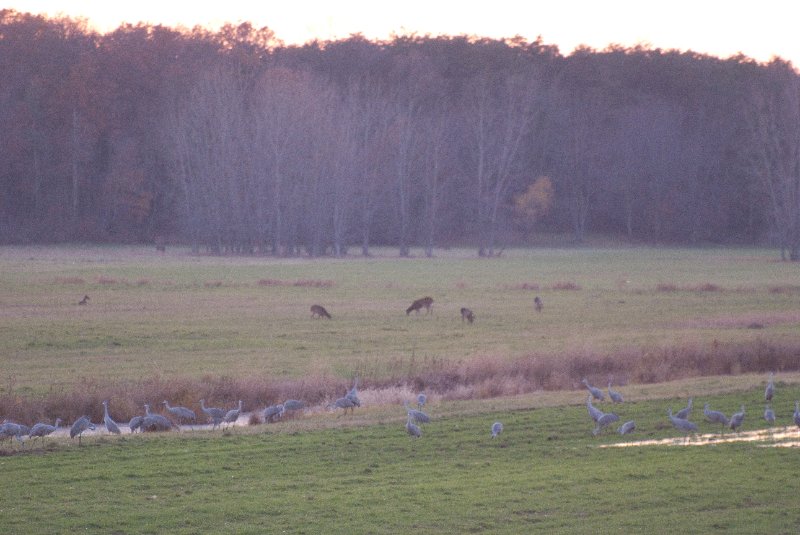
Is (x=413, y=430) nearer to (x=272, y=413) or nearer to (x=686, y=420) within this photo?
(x=272, y=413)

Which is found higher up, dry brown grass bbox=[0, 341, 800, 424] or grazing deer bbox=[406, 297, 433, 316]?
grazing deer bbox=[406, 297, 433, 316]

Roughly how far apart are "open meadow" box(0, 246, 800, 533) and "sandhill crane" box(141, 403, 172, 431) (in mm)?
784

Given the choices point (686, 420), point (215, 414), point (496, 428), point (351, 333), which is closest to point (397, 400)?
point (215, 414)

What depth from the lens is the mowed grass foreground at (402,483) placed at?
11.9 m

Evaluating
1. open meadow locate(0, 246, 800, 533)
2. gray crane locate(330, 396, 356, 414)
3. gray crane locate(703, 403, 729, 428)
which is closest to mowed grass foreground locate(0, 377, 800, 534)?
open meadow locate(0, 246, 800, 533)

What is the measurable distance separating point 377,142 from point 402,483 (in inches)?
3421

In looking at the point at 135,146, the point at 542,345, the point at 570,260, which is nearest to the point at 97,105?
the point at 135,146

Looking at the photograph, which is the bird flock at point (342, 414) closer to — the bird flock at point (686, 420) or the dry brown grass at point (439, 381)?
the bird flock at point (686, 420)

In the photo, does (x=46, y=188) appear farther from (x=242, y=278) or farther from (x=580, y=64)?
(x=580, y=64)

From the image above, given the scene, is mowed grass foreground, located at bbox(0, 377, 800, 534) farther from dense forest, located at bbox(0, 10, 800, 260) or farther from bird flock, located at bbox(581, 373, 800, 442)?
dense forest, located at bbox(0, 10, 800, 260)

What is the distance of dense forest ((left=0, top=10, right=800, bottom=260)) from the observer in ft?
299

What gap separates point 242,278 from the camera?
58.6 m

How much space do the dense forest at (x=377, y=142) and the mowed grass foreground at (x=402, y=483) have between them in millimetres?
72190

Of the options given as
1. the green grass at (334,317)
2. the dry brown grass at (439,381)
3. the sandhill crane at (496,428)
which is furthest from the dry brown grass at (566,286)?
the sandhill crane at (496,428)
